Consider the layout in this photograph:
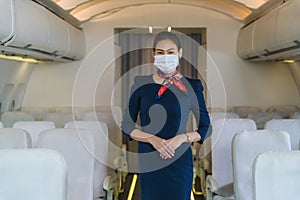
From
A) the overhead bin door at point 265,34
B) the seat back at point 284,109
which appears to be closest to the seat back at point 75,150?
the overhead bin door at point 265,34

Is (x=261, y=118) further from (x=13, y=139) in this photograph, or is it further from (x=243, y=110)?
(x=13, y=139)

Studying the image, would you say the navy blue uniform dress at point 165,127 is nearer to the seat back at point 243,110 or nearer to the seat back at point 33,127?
the seat back at point 33,127

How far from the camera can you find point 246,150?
2.82 meters

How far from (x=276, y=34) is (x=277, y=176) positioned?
9.28 feet

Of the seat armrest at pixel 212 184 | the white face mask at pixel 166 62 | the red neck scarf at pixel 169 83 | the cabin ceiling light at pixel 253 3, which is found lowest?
the seat armrest at pixel 212 184

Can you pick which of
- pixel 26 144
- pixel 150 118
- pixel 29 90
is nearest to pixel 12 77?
pixel 29 90

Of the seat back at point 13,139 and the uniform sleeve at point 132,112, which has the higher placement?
the uniform sleeve at point 132,112

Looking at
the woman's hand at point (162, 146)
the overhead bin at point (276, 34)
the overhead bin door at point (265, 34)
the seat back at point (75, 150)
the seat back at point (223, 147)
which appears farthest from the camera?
the overhead bin door at point (265, 34)

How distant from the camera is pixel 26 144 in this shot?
2.82 metres

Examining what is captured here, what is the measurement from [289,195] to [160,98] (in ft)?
2.59

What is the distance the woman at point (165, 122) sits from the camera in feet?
5.48

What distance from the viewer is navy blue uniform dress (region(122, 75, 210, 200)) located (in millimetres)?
1673

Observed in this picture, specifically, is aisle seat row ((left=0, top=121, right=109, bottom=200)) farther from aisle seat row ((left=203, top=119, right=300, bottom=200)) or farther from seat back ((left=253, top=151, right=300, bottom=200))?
seat back ((left=253, top=151, right=300, bottom=200))

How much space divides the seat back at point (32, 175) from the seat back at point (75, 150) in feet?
3.68
